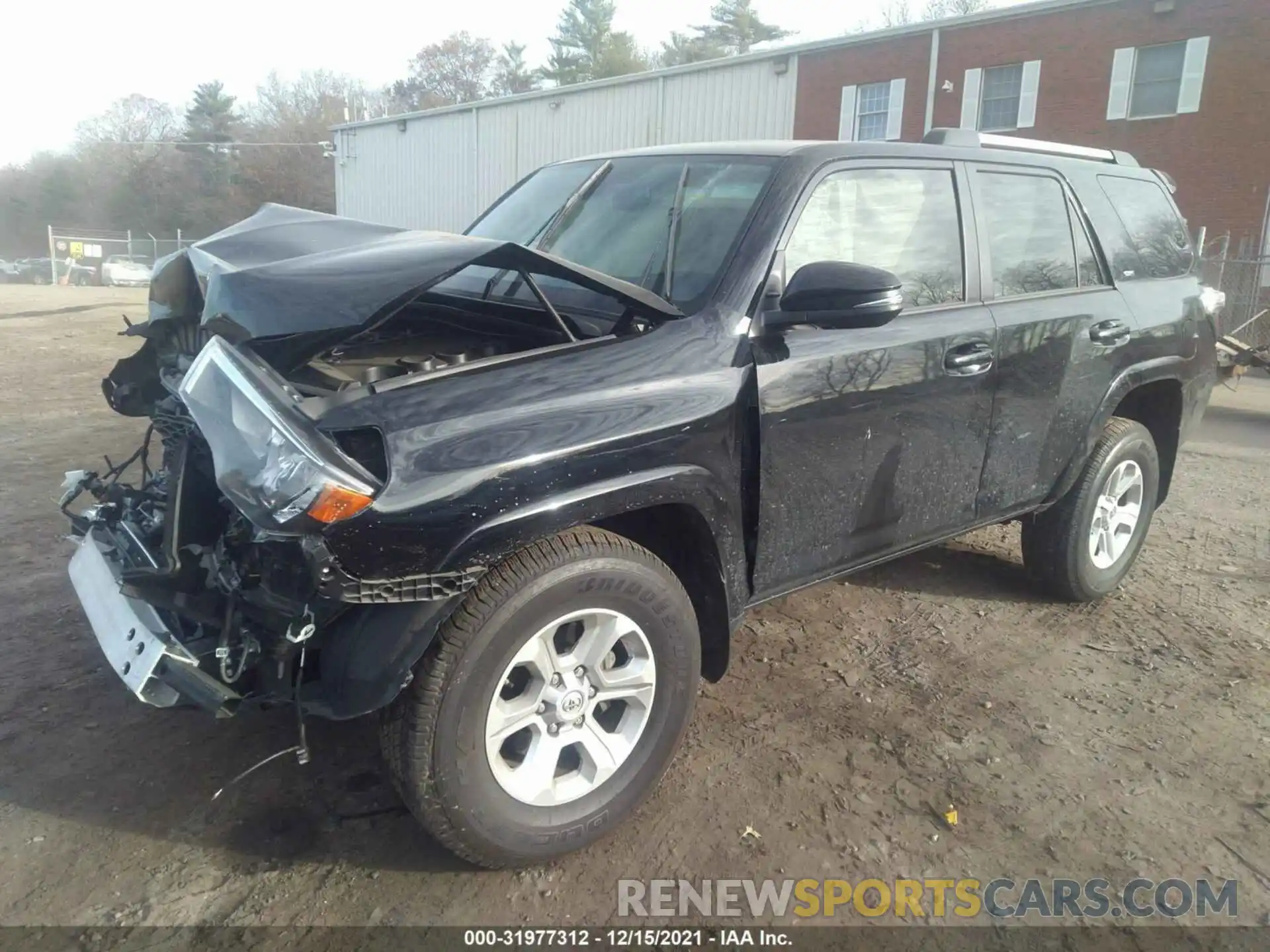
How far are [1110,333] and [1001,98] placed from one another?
744 inches

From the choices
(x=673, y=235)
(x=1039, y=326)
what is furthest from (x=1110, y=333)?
(x=673, y=235)

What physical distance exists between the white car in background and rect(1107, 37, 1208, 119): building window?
31.3 meters

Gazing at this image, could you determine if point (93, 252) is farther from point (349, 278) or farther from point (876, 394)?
point (876, 394)

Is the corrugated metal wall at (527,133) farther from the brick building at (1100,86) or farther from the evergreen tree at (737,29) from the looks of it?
the evergreen tree at (737,29)

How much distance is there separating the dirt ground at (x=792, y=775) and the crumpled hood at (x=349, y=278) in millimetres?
1454

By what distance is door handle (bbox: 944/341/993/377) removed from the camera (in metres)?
3.45

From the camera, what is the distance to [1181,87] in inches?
722

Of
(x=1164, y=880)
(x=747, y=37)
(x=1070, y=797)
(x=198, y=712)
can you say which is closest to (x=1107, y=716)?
(x=1070, y=797)

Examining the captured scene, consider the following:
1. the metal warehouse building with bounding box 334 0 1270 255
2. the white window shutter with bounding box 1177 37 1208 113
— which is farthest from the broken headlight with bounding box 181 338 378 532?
the white window shutter with bounding box 1177 37 1208 113

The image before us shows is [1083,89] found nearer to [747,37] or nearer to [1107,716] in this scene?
[1107,716]

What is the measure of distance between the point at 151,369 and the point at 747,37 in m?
54.1

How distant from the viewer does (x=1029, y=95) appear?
19.9 m

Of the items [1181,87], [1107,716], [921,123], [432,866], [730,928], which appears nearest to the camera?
[730,928]

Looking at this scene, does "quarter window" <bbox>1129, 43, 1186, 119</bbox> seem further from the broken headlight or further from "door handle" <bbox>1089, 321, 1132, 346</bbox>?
the broken headlight
